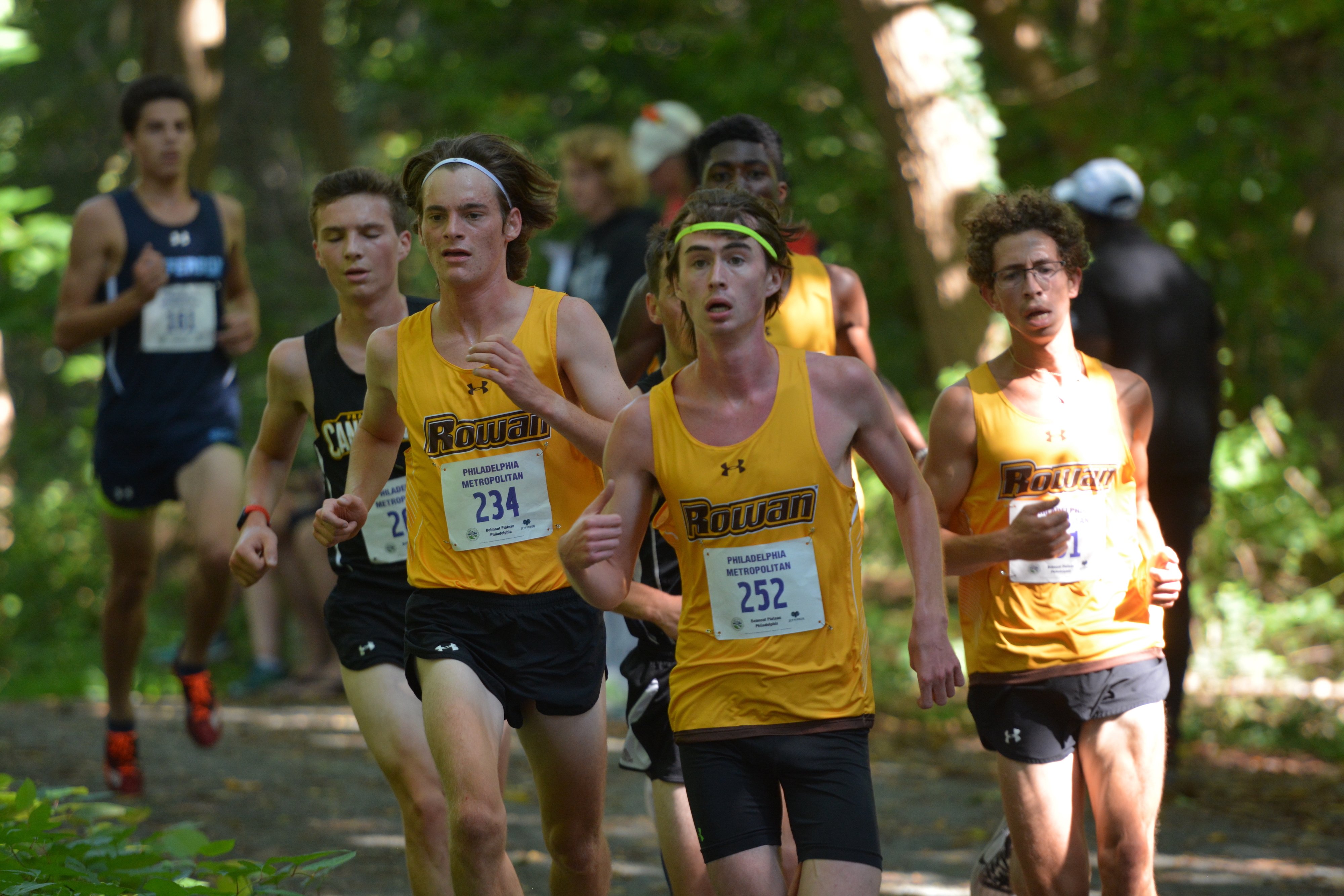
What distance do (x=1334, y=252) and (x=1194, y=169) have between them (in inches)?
77.1

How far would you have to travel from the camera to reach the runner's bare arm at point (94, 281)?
19.5ft

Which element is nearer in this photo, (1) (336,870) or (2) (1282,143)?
(1) (336,870)

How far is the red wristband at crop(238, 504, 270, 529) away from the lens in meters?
4.16

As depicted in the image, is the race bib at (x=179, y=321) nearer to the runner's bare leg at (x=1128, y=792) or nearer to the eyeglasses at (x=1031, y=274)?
the eyeglasses at (x=1031, y=274)

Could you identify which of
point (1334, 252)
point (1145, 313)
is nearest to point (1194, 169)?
point (1334, 252)

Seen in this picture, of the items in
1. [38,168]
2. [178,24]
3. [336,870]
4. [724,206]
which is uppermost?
[38,168]

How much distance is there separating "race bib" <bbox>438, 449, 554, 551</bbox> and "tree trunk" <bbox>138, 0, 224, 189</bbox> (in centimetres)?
713

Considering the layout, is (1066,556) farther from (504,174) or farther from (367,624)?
(367,624)

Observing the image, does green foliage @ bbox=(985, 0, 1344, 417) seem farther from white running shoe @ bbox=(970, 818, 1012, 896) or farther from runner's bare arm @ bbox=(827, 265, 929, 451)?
white running shoe @ bbox=(970, 818, 1012, 896)

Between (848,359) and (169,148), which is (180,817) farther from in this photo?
(848,359)

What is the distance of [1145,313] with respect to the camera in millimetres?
6016

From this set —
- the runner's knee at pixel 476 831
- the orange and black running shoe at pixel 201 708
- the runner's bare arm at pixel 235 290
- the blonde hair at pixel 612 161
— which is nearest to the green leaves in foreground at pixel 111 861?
the runner's knee at pixel 476 831

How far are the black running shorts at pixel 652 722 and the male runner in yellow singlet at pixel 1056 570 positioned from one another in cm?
87

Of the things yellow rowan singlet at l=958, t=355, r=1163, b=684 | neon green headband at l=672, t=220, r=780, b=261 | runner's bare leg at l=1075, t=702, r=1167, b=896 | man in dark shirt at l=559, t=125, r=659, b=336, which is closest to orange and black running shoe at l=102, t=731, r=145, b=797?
man in dark shirt at l=559, t=125, r=659, b=336
